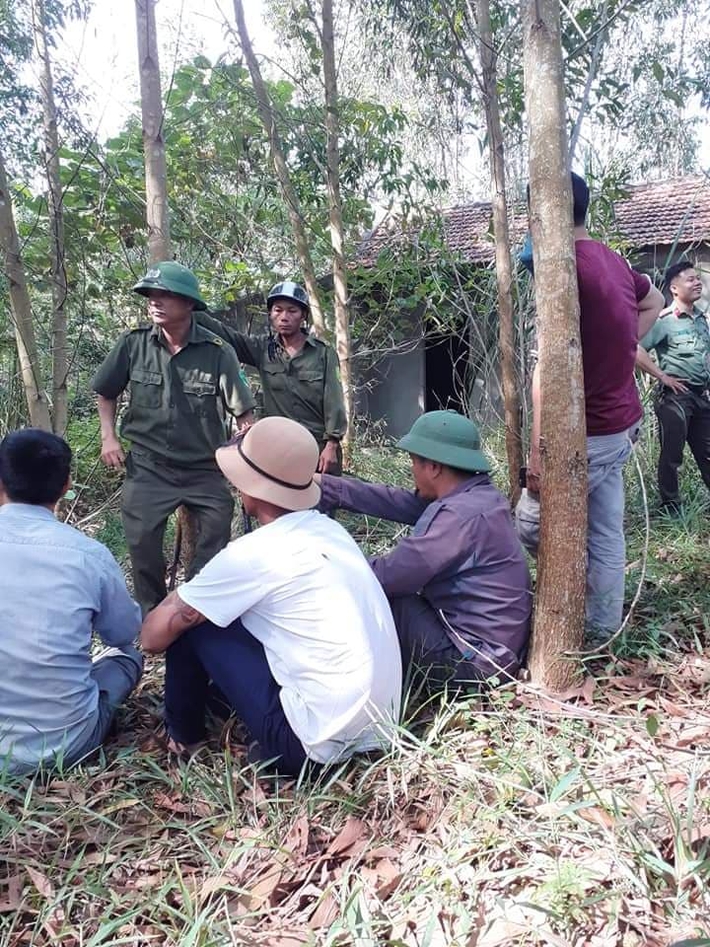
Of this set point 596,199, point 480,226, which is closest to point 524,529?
point 596,199

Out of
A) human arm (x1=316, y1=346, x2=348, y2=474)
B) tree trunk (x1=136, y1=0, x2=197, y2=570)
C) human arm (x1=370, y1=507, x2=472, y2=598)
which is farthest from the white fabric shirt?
human arm (x1=316, y1=346, x2=348, y2=474)

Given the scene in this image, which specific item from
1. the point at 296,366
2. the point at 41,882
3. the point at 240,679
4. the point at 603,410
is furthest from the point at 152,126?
the point at 41,882

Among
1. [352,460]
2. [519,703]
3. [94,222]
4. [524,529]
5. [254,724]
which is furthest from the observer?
[352,460]

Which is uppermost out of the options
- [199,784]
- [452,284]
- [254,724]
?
[452,284]

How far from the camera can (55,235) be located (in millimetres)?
4316

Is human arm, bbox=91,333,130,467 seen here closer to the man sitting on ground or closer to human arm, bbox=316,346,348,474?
human arm, bbox=316,346,348,474

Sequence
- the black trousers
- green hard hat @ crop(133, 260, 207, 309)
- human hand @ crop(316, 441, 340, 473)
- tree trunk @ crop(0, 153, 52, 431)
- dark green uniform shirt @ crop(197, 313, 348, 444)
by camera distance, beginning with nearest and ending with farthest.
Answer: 1. green hard hat @ crop(133, 260, 207, 309)
2. tree trunk @ crop(0, 153, 52, 431)
3. human hand @ crop(316, 441, 340, 473)
4. dark green uniform shirt @ crop(197, 313, 348, 444)
5. the black trousers

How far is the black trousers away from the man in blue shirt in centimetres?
377

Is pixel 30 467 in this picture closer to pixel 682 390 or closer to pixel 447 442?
pixel 447 442

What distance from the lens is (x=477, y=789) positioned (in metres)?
2.08

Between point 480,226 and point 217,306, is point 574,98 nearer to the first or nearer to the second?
point 217,306

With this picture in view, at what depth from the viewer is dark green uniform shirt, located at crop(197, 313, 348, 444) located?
4551mm

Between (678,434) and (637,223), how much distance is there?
259 inches

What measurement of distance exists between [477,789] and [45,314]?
21.8ft
